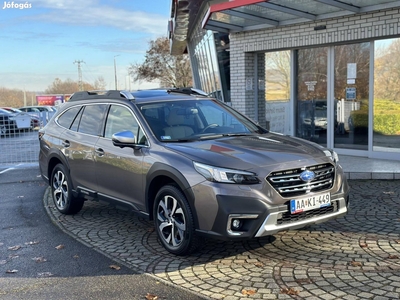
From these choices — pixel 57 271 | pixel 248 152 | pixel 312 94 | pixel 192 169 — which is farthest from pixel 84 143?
pixel 312 94

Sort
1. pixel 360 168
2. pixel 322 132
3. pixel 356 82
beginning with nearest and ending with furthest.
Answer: pixel 360 168 → pixel 356 82 → pixel 322 132

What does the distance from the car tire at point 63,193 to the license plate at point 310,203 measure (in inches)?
141

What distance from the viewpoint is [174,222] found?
482 cm

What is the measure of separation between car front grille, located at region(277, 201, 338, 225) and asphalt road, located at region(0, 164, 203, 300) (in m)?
1.15

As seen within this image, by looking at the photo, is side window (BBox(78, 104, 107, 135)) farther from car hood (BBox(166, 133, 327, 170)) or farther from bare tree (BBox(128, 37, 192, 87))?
bare tree (BBox(128, 37, 192, 87))

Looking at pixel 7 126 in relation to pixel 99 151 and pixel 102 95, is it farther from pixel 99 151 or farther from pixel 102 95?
pixel 99 151

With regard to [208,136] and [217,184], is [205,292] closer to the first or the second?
[217,184]

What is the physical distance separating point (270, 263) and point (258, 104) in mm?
8323

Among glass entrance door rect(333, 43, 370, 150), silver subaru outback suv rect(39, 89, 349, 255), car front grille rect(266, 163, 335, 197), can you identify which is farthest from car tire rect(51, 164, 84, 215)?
glass entrance door rect(333, 43, 370, 150)

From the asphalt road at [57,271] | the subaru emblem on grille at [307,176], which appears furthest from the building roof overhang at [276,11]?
the asphalt road at [57,271]

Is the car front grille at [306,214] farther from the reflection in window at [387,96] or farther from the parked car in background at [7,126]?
the parked car in background at [7,126]

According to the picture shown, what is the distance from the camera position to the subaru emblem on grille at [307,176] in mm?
4478

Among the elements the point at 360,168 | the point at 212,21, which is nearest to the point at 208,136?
the point at 360,168

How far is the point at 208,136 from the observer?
5371 mm
